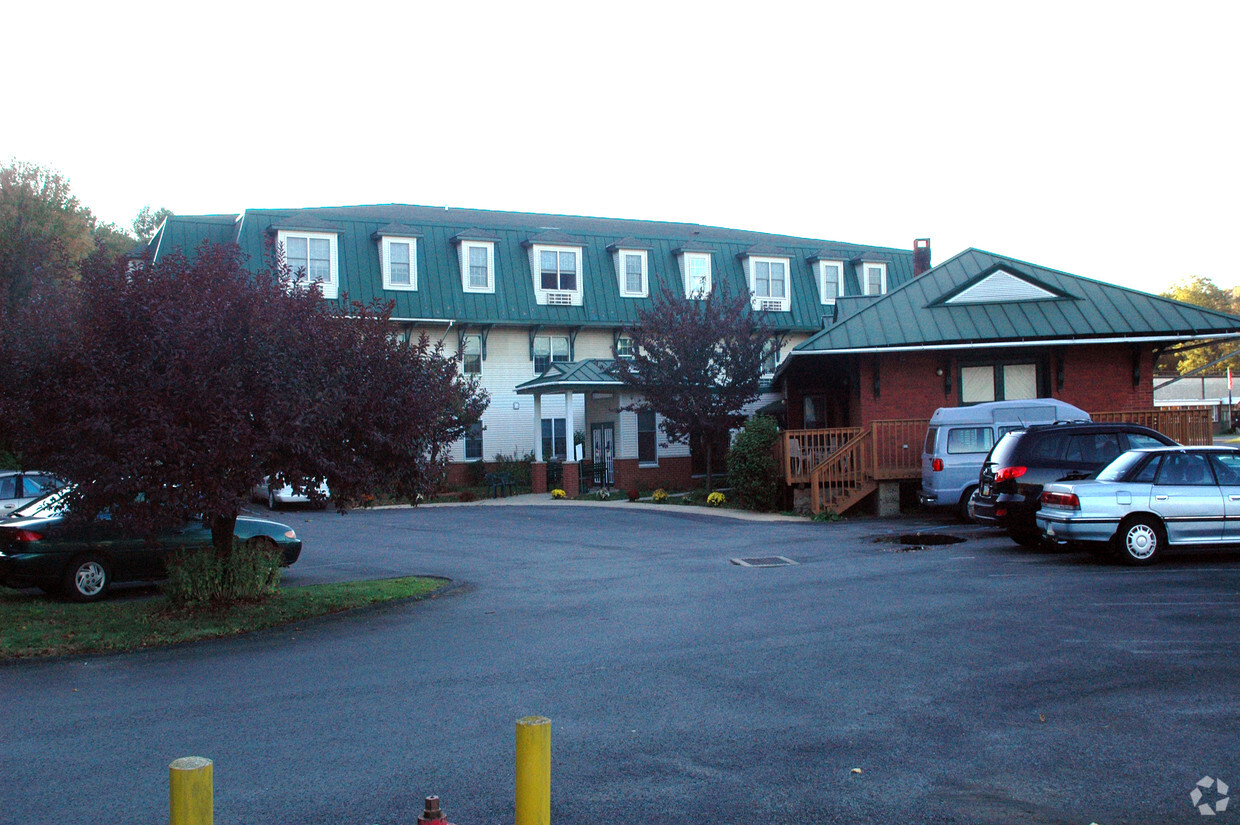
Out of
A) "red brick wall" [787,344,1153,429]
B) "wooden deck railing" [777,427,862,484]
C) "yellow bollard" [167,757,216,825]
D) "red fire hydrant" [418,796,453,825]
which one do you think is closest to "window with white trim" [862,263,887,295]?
"red brick wall" [787,344,1153,429]

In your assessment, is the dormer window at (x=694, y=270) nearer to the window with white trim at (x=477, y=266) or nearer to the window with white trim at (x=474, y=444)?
the window with white trim at (x=477, y=266)

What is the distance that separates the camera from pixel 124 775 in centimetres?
600

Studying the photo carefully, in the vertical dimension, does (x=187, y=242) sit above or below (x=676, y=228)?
below

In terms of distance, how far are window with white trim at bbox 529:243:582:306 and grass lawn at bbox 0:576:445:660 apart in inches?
914

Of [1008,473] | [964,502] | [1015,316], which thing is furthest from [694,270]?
[1008,473]

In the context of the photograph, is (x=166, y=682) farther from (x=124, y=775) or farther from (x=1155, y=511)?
(x=1155, y=511)

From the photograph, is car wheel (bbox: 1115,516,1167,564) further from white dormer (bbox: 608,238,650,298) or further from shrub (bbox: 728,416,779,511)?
white dormer (bbox: 608,238,650,298)

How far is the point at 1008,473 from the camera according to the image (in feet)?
50.5

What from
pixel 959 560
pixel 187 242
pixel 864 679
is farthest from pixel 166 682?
pixel 187 242

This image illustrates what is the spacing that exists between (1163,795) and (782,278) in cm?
3558

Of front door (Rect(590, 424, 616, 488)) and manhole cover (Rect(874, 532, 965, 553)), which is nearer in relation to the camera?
manhole cover (Rect(874, 532, 965, 553))

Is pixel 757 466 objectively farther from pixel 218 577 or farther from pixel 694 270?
pixel 694 270

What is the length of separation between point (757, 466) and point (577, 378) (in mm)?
9033

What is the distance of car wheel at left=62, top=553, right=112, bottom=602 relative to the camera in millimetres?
13250
